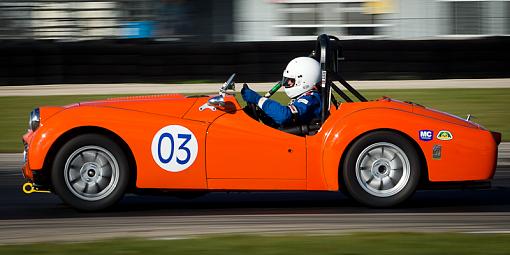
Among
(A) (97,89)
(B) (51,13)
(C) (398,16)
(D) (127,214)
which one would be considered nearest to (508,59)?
(C) (398,16)

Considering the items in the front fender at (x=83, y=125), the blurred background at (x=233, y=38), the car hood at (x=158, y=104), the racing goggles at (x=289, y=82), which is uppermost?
the blurred background at (x=233, y=38)

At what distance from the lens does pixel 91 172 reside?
7.61m

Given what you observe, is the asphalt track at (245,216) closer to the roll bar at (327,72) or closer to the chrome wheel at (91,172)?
the chrome wheel at (91,172)

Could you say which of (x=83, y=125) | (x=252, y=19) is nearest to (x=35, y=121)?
→ (x=83, y=125)

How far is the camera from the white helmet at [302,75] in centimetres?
815

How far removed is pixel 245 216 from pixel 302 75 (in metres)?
1.34

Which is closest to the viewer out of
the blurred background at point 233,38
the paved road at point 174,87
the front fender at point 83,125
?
the front fender at point 83,125

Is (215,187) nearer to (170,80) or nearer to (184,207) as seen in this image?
(184,207)

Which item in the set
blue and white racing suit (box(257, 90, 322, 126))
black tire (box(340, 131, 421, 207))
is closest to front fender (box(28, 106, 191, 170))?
blue and white racing suit (box(257, 90, 322, 126))

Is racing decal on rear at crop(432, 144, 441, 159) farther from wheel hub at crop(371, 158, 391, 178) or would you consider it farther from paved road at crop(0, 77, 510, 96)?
paved road at crop(0, 77, 510, 96)

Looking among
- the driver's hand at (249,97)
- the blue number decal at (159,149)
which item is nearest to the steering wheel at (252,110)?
the driver's hand at (249,97)

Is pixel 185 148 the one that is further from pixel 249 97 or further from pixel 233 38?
pixel 233 38

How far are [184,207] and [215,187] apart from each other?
0.56 metres

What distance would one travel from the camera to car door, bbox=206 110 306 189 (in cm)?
761
